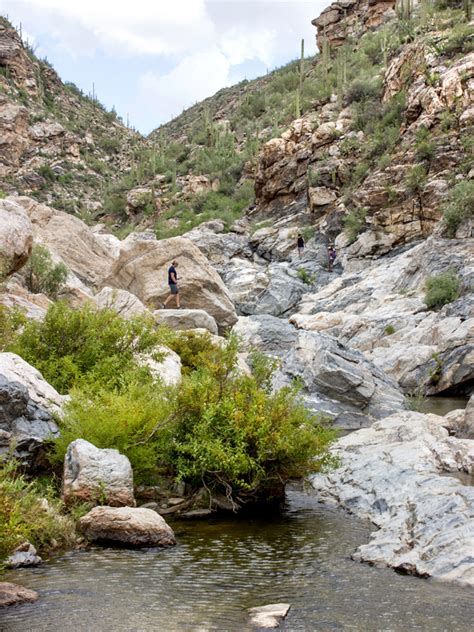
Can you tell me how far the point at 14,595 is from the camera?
5.65 meters

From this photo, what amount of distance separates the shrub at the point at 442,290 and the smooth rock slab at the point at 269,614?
19223 millimetres

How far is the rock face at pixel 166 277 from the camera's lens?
2244 cm

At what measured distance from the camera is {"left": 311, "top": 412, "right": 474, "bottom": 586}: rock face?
6762 mm

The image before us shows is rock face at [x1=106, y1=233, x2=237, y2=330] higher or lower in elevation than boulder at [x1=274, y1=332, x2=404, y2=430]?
higher

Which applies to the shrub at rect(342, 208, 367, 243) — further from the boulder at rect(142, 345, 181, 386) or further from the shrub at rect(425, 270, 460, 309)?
the boulder at rect(142, 345, 181, 386)

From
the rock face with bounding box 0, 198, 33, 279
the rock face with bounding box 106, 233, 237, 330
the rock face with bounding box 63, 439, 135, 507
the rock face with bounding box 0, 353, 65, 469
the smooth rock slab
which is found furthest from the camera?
the rock face with bounding box 106, 233, 237, 330

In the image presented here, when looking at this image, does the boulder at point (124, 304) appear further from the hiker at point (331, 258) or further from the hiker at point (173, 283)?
the hiker at point (331, 258)

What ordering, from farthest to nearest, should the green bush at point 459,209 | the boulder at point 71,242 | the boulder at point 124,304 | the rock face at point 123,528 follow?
1. the green bush at point 459,209
2. the boulder at point 71,242
3. the boulder at point 124,304
4. the rock face at point 123,528

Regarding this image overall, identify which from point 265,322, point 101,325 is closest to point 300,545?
point 101,325

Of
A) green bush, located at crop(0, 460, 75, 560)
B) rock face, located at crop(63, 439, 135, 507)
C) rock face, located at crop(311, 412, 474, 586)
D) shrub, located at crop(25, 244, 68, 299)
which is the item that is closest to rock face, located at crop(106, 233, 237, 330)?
shrub, located at crop(25, 244, 68, 299)

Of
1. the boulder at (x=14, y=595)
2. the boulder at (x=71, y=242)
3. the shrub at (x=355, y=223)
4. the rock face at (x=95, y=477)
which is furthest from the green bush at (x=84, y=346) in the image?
the shrub at (x=355, y=223)

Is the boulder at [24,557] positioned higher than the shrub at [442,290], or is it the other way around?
the shrub at [442,290]

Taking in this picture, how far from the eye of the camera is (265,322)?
2244cm

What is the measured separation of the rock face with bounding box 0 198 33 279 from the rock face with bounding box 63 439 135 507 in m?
7.80
